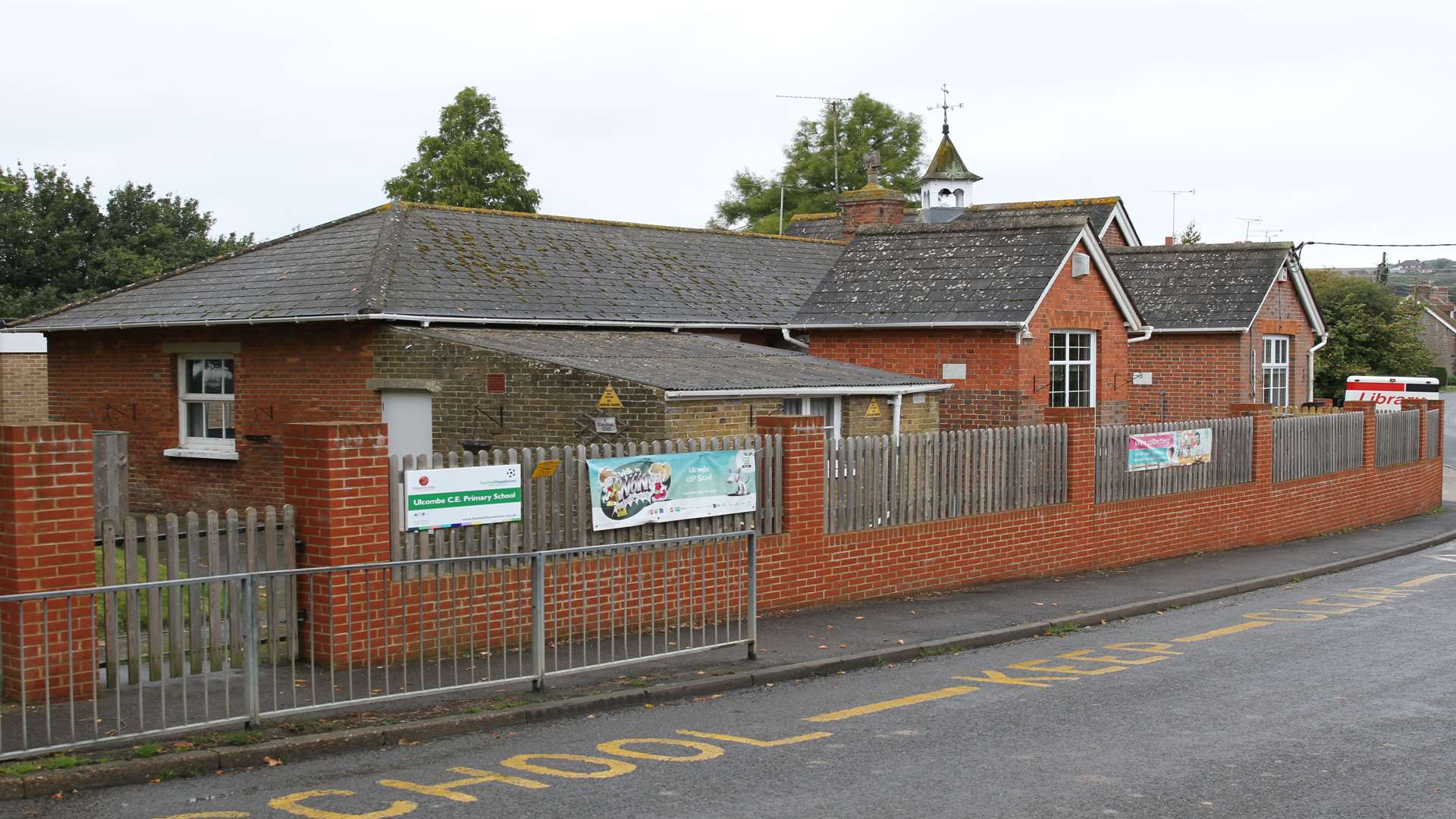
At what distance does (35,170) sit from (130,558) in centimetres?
4017

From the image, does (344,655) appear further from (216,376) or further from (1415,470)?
(1415,470)

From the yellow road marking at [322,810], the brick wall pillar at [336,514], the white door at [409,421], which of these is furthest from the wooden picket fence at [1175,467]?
the yellow road marking at [322,810]

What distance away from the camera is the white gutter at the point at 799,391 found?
1459 centimetres

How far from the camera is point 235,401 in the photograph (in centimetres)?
1945

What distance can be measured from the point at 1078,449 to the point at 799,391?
3.30 metres

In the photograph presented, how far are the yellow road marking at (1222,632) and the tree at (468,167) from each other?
125ft

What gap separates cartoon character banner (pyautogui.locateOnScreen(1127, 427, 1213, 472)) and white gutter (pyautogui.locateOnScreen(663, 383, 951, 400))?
3139 mm

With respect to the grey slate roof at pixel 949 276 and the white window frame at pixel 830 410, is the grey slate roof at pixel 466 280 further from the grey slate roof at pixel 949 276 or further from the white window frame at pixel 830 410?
the white window frame at pixel 830 410

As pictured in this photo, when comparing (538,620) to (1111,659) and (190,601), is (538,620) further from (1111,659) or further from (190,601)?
(1111,659)

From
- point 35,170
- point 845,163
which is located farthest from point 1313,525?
point 845,163

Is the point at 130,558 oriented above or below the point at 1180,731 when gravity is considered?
above

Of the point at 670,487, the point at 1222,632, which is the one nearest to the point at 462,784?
the point at 670,487

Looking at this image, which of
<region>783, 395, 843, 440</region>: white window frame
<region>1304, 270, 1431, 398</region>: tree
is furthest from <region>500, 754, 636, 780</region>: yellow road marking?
<region>1304, 270, 1431, 398</region>: tree

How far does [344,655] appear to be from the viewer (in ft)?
31.7
